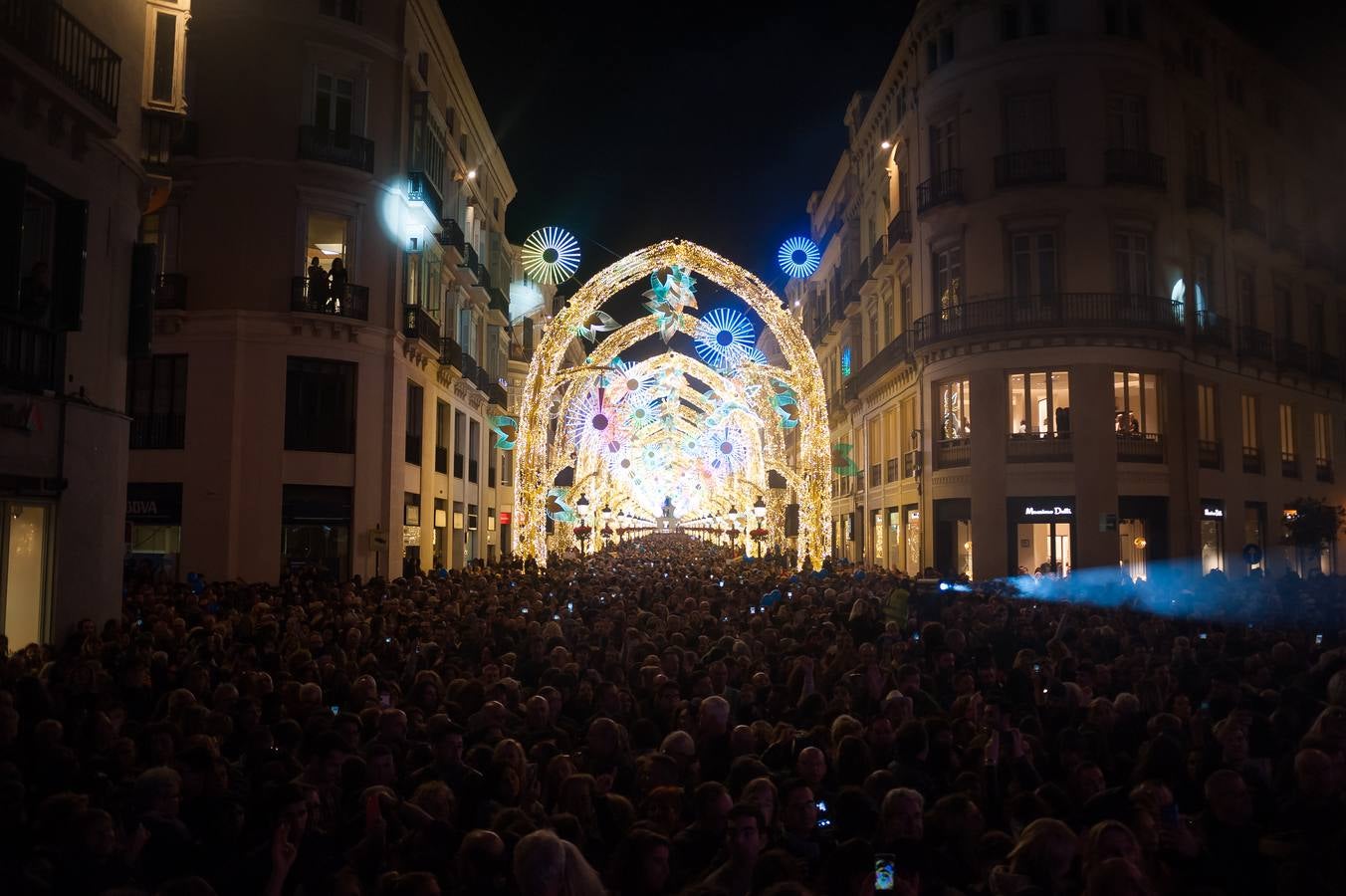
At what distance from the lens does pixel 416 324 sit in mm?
33594

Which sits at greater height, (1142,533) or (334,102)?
(334,102)

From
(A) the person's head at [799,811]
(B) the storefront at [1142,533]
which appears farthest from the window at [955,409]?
(A) the person's head at [799,811]

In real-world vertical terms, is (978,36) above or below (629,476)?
above

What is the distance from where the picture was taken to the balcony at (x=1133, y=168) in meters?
32.1

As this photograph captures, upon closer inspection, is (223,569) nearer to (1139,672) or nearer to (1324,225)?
(1139,672)

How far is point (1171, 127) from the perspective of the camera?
3391 cm

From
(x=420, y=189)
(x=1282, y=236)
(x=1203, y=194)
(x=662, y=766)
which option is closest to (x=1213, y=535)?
(x=1203, y=194)

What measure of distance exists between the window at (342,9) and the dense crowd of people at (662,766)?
21161mm

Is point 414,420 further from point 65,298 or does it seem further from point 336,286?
point 65,298

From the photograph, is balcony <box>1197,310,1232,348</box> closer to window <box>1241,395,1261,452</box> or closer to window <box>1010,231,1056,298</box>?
window <box>1241,395,1261,452</box>

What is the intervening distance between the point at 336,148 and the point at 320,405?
6951 mm

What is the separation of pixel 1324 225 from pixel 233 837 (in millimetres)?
47791

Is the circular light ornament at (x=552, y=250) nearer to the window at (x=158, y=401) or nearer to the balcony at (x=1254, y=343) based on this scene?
the window at (x=158, y=401)

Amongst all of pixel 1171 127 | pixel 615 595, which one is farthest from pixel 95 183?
pixel 1171 127
